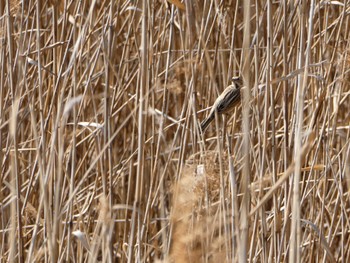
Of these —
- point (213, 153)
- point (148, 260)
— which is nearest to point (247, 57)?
point (213, 153)

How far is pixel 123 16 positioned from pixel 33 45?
1.44ft

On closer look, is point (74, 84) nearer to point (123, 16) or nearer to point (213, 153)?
point (213, 153)

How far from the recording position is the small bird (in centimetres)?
197

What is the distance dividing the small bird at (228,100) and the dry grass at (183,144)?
5cm

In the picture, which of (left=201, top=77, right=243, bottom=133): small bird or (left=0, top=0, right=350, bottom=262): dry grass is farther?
(left=201, top=77, right=243, bottom=133): small bird

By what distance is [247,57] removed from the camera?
3.86 feet

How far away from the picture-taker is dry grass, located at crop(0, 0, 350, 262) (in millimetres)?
1433

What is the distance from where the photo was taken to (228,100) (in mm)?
2021

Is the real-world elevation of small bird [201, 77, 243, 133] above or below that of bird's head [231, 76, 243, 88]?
below

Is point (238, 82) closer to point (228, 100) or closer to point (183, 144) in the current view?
point (228, 100)

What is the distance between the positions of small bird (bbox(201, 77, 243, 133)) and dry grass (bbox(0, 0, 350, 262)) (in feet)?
0.15

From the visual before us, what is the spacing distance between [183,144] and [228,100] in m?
0.26

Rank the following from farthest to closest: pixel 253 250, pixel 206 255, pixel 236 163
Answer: pixel 236 163 < pixel 253 250 < pixel 206 255

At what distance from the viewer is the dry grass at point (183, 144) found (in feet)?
4.70
